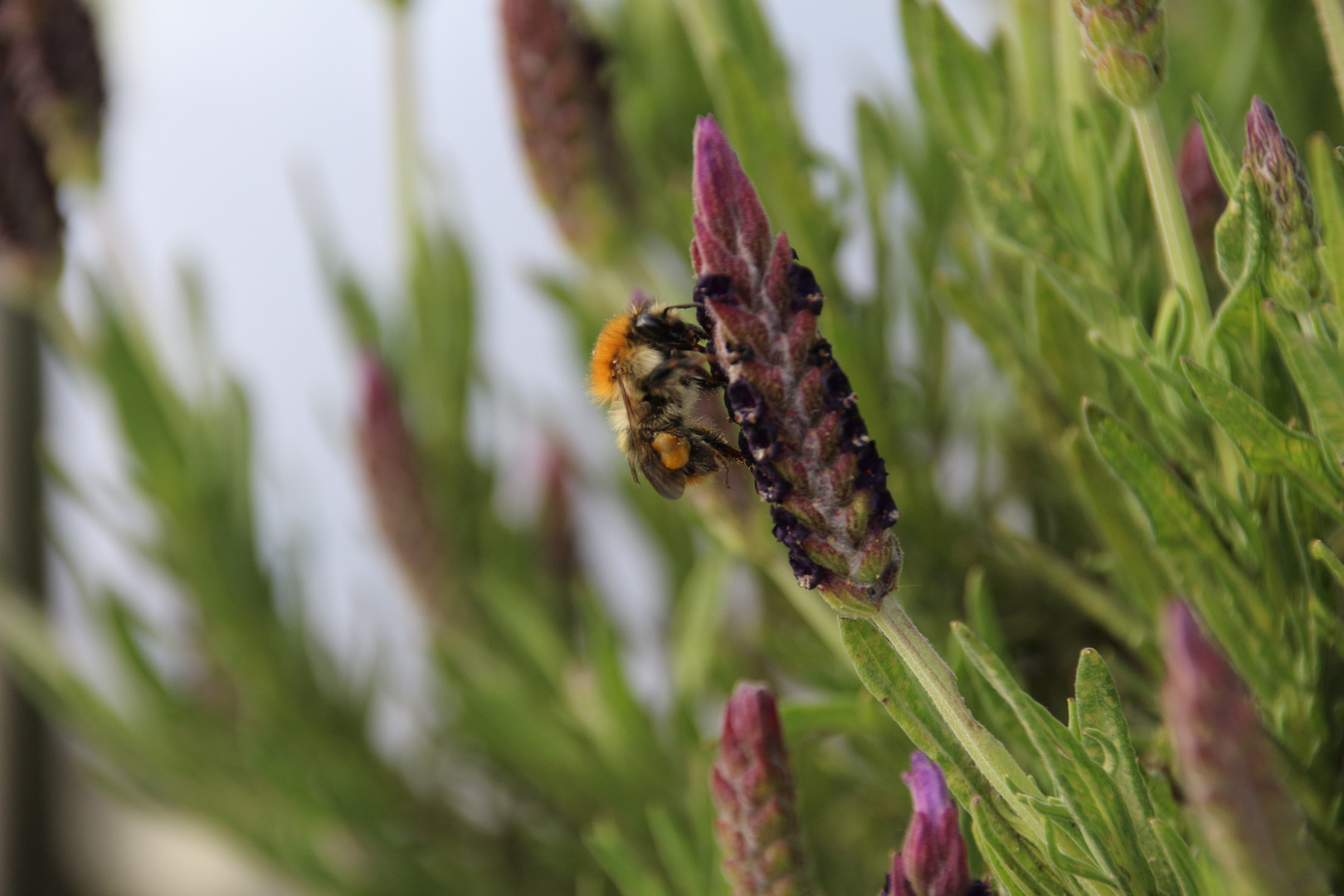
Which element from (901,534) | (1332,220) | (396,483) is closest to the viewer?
(1332,220)

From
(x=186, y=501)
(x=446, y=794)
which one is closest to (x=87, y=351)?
(x=186, y=501)

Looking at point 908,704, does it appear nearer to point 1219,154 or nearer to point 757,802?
point 757,802

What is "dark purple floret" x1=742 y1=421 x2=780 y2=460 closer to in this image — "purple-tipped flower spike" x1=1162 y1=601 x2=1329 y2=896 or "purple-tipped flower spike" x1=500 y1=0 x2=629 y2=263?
"purple-tipped flower spike" x1=1162 y1=601 x2=1329 y2=896

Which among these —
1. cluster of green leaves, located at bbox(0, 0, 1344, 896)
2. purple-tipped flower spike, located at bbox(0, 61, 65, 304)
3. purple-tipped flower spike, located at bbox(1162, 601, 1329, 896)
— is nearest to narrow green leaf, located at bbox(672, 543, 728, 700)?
cluster of green leaves, located at bbox(0, 0, 1344, 896)

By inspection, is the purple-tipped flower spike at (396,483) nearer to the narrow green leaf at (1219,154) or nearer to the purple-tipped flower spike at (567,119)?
the purple-tipped flower spike at (567,119)

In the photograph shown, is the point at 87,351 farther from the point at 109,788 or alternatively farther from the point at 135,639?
the point at 109,788

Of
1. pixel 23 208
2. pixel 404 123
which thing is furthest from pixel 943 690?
pixel 23 208
